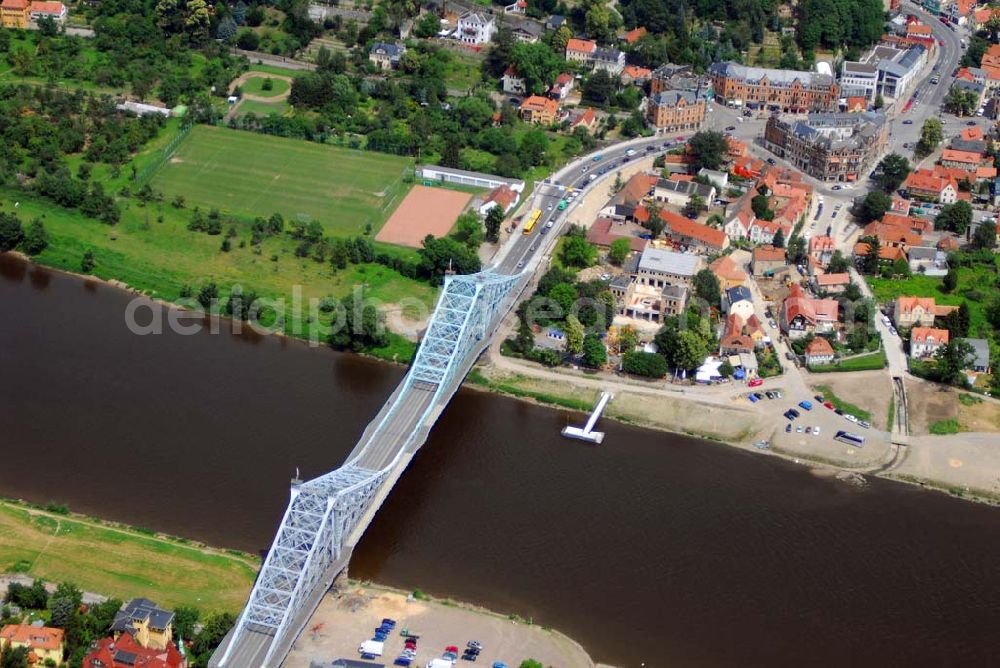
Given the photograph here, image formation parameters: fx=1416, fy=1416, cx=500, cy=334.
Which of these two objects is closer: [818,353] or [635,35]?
[818,353]

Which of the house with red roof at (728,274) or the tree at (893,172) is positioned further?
the tree at (893,172)

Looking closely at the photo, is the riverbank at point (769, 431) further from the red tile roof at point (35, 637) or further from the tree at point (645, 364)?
the red tile roof at point (35, 637)

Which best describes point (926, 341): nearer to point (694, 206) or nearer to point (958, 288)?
point (958, 288)

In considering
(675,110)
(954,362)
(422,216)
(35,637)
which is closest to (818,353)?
(954,362)

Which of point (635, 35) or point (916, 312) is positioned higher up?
point (916, 312)

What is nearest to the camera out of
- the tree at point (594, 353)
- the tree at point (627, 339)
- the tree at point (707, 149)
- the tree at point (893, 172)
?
the tree at point (594, 353)

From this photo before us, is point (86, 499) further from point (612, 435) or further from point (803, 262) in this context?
point (803, 262)

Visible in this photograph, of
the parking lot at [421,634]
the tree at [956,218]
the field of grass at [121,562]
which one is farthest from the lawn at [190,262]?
the tree at [956,218]

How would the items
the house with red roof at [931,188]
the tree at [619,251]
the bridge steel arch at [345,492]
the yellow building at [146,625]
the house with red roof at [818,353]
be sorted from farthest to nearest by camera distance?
the house with red roof at [931,188] < the tree at [619,251] < the house with red roof at [818,353] < the bridge steel arch at [345,492] < the yellow building at [146,625]
